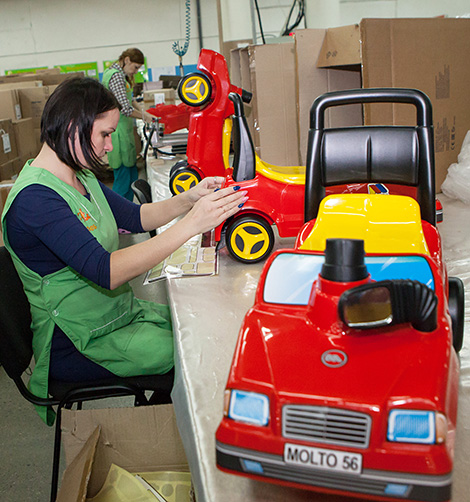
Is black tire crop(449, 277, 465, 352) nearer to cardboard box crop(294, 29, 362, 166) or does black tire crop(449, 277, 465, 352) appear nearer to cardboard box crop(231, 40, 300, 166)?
cardboard box crop(294, 29, 362, 166)

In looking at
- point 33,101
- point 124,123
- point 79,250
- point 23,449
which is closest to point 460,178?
point 79,250

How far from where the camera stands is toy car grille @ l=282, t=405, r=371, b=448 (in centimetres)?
51

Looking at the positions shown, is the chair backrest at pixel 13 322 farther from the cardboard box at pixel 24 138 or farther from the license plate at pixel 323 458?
the cardboard box at pixel 24 138

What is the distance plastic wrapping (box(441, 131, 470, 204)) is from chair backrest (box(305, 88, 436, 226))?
781mm

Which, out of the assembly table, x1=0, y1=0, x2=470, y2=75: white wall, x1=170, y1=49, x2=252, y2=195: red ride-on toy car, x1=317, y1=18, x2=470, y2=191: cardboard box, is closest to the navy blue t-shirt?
the assembly table

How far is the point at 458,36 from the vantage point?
185 cm

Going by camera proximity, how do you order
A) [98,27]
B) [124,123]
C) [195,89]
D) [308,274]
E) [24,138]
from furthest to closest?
[98,27], [124,123], [24,138], [195,89], [308,274]

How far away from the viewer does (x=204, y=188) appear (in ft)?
4.68

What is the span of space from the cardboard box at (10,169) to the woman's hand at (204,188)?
2119mm

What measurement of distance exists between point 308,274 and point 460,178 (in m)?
1.33

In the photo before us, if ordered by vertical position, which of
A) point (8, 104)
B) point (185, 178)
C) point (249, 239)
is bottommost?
point (249, 239)

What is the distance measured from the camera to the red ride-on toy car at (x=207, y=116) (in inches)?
75.2

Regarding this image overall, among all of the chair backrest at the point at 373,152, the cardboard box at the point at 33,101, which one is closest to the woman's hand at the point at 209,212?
the chair backrest at the point at 373,152

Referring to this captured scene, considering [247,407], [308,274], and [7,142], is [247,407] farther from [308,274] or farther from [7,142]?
[7,142]
